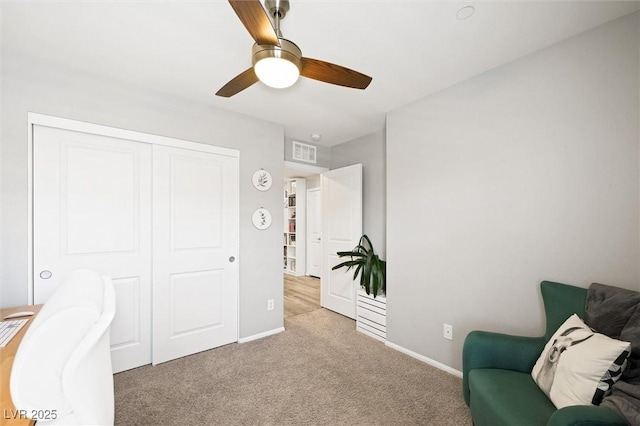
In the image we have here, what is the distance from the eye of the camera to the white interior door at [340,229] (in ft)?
11.9

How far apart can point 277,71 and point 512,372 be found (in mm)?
2140

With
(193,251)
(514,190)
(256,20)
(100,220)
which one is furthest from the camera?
(193,251)

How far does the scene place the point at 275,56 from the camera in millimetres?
1283

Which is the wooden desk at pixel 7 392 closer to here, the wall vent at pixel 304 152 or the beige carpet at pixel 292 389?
the beige carpet at pixel 292 389

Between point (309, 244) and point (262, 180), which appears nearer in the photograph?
point (262, 180)

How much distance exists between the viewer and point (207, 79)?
2268 mm

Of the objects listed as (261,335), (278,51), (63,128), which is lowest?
(261,335)

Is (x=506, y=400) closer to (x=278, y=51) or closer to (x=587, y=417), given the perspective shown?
(x=587, y=417)

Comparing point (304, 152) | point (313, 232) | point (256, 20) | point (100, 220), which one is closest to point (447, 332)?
Answer: point (256, 20)

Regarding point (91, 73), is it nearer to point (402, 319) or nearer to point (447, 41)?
point (447, 41)

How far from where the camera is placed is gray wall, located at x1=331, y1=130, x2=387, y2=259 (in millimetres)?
3463

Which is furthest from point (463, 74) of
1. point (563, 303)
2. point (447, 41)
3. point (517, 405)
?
point (517, 405)

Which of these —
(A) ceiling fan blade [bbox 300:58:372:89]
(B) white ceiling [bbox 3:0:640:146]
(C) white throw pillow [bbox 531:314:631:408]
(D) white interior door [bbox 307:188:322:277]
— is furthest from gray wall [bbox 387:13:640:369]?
(D) white interior door [bbox 307:188:322:277]

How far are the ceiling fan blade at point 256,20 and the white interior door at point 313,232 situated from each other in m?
4.72
